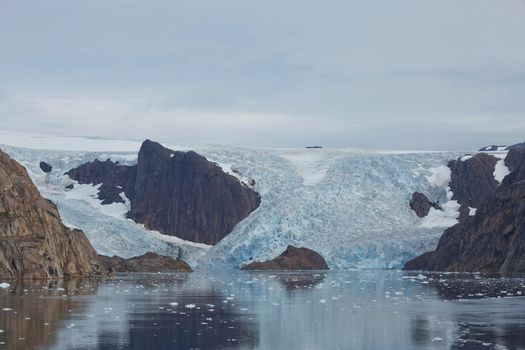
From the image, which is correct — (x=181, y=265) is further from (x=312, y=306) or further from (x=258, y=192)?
(x=312, y=306)

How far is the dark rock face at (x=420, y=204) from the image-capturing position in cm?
10150

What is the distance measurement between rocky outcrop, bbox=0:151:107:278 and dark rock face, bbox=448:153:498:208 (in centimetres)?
5504

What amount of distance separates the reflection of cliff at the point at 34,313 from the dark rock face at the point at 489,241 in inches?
1683

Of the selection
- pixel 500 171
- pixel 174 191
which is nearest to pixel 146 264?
pixel 174 191

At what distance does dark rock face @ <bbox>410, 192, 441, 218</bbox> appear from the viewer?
10150 centimetres

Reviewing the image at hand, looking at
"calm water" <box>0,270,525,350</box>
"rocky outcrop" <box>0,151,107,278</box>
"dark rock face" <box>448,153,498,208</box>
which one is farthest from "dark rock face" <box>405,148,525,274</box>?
"calm water" <box>0,270,525,350</box>

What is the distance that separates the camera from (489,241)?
8225 cm

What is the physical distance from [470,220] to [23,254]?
46.6 metres

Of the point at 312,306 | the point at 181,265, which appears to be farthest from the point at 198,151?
the point at 312,306

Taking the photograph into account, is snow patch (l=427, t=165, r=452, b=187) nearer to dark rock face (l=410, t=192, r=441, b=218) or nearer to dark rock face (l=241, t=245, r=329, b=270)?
dark rock face (l=410, t=192, r=441, b=218)

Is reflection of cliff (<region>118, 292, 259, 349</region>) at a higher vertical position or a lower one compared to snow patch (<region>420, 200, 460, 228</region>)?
lower

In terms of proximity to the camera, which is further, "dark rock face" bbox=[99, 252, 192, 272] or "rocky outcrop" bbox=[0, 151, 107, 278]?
"dark rock face" bbox=[99, 252, 192, 272]

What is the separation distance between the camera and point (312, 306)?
33.9 metres

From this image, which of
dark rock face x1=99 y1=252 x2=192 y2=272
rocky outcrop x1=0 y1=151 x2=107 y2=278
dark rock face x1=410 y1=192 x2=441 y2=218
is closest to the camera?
rocky outcrop x1=0 y1=151 x2=107 y2=278
